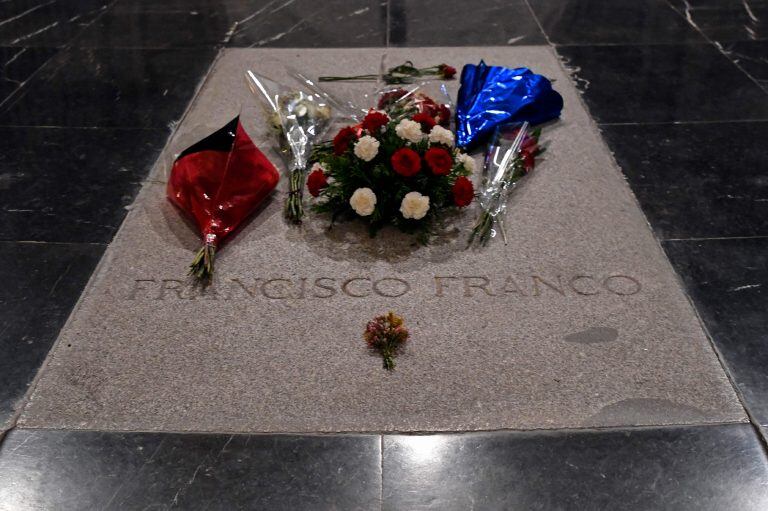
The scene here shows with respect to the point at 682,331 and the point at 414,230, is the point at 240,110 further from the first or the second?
the point at 682,331

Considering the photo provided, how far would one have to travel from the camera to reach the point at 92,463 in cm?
221

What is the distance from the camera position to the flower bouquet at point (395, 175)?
304 centimetres

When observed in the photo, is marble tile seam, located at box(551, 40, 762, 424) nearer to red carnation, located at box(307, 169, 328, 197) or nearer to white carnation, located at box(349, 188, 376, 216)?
white carnation, located at box(349, 188, 376, 216)

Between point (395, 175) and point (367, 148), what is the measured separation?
155mm

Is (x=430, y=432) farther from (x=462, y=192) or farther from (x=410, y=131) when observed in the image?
(x=410, y=131)

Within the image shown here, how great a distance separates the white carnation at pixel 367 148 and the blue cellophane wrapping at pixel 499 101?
85 cm

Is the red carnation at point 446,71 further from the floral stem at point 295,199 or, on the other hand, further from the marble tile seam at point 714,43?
the marble tile seam at point 714,43

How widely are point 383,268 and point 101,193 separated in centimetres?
141

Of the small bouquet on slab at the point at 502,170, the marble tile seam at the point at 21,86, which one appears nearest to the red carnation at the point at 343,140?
the small bouquet on slab at the point at 502,170

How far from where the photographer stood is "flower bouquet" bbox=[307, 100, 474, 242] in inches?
120

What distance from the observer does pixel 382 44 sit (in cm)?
529

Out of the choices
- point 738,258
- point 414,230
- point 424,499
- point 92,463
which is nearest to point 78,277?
point 92,463

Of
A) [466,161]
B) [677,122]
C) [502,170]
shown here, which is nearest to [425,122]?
[466,161]

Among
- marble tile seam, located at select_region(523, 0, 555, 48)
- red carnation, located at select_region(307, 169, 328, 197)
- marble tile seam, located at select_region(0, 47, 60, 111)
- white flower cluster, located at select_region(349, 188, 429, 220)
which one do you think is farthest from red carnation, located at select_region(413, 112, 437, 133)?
marble tile seam, located at select_region(0, 47, 60, 111)
